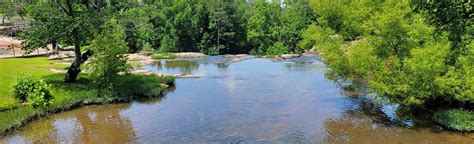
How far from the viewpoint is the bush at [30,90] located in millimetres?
24734

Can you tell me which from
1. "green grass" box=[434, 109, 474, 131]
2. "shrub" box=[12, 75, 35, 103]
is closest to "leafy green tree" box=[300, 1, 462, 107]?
"green grass" box=[434, 109, 474, 131]

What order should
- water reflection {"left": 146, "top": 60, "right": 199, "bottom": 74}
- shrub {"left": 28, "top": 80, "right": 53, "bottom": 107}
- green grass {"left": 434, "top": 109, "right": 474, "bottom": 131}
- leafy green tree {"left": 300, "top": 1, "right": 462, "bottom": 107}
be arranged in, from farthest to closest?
1. water reflection {"left": 146, "top": 60, "right": 199, "bottom": 74}
2. shrub {"left": 28, "top": 80, "right": 53, "bottom": 107}
3. leafy green tree {"left": 300, "top": 1, "right": 462, "bottom": 107}
4. green grass {"left": 434, "top": 109, "right": 474, "bottom": 131}

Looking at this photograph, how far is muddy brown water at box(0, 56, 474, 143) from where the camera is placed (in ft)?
67.9

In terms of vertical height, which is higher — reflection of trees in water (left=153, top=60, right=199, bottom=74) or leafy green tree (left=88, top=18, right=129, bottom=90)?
leafy green tree (left=88, top=18, right=129, bottom=90)

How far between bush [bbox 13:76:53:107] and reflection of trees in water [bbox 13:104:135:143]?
117 cm

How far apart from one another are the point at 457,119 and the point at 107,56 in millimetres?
21850

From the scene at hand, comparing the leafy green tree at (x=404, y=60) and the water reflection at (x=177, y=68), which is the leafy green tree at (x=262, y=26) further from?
the leafy green tree at (x=404, y=60)

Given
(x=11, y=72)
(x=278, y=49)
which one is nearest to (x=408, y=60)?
(x=11, y=72)

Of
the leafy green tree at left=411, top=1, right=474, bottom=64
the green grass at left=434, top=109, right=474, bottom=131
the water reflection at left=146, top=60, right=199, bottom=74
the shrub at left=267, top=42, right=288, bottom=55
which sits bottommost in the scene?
the green grass at left=434, top=109, right=474, bottom=131

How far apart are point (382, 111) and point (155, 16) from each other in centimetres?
6632

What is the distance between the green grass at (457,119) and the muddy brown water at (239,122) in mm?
404

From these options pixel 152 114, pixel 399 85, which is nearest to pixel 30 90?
pixel 152 114

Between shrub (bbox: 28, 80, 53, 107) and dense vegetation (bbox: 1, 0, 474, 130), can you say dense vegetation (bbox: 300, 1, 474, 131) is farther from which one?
shrub (bbox: 28, 80, 53, 107)

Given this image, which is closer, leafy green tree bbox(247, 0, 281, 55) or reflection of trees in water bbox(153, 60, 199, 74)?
reflection of trees in water bbox(153, 60, 199, 74)
